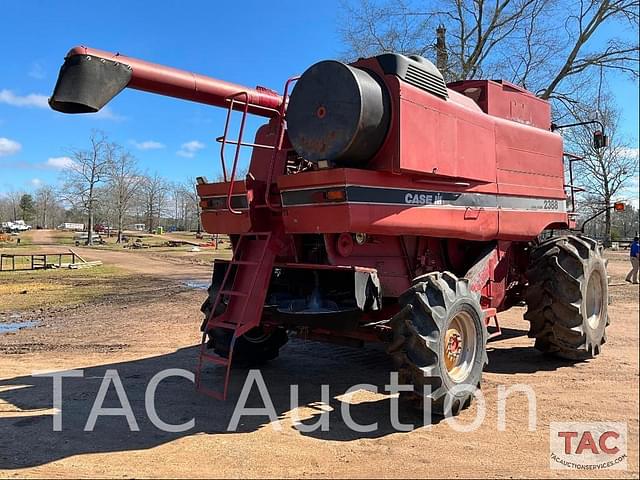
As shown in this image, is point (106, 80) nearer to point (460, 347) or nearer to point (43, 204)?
point (460, 347)

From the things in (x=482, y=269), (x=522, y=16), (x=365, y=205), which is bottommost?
(x=482, y=269)

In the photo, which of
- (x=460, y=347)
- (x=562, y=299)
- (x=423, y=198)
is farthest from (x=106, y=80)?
(x=562, y=299)

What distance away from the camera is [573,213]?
29.3ft

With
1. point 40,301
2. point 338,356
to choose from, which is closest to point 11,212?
point 40,301

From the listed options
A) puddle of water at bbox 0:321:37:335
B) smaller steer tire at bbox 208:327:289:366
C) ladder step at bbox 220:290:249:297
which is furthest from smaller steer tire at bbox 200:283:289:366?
puddle of water at bbox 0:321:37:335

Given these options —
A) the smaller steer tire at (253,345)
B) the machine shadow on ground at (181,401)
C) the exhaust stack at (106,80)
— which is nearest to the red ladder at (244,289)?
the machine shadow on ground at (181,401)

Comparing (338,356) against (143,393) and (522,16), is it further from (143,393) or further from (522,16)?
(522,16)

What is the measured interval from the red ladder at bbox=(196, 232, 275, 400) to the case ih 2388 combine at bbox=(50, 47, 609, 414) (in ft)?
0.06

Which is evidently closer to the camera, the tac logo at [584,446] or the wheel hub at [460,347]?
the tac logo at [584,446]

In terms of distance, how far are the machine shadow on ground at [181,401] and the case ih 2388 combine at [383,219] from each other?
1.35 ft

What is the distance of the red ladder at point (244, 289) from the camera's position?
5895 millimetres

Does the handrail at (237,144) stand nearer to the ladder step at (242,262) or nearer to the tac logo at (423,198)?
the ladder step at (242,262)

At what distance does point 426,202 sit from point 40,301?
1317 centimetres

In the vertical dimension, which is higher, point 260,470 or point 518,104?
point 518,104
